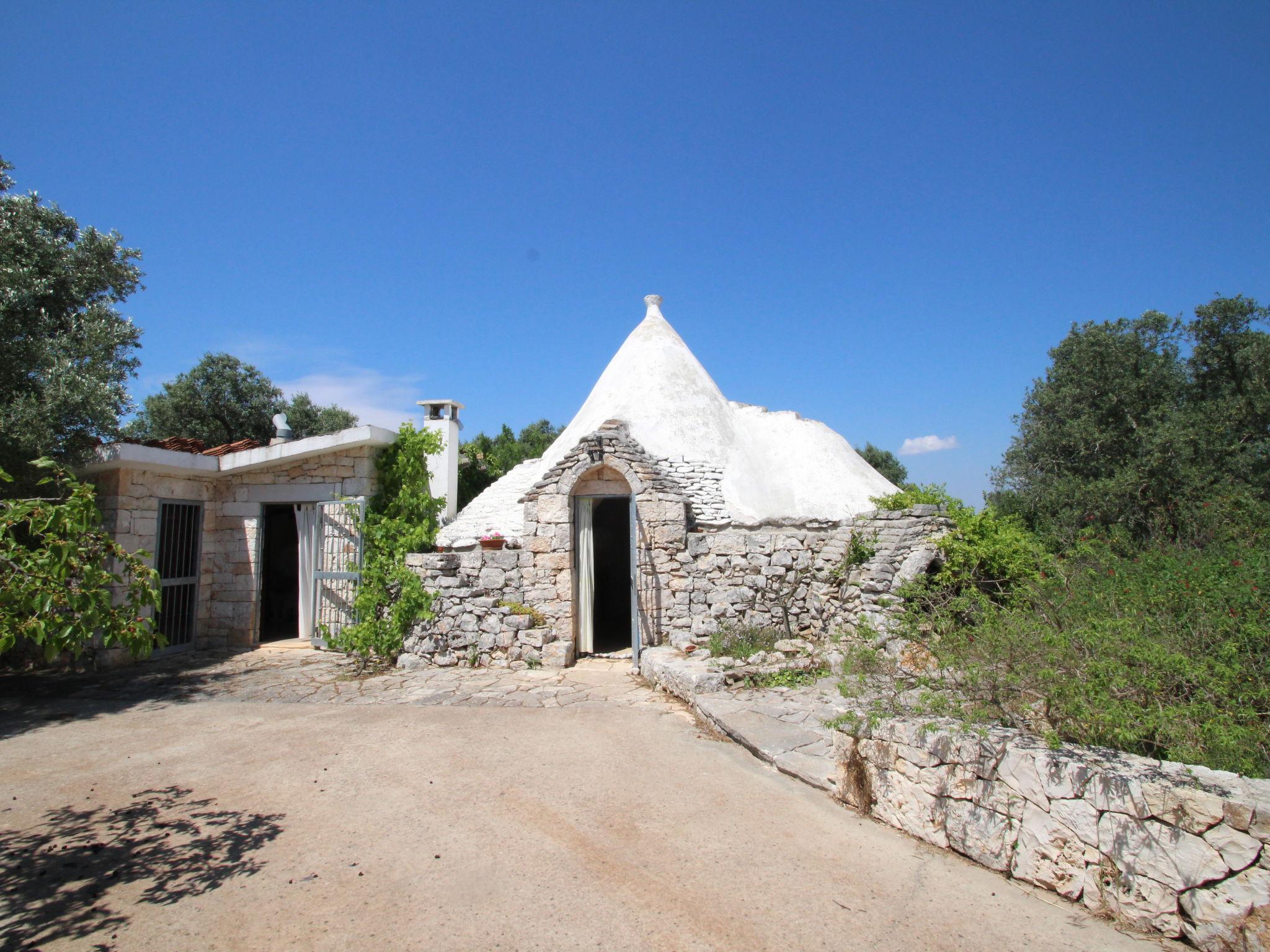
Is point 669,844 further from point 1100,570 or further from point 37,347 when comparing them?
point 37,347

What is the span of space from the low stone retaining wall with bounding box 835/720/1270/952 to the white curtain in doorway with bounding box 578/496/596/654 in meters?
5.64

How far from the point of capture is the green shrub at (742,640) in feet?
25.4

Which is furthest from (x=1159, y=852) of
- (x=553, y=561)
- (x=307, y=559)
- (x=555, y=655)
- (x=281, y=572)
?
(x=281, y=572)

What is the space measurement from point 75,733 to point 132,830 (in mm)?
2661

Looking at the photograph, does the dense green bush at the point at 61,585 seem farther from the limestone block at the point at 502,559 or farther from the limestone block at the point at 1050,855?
the limestone block at the point at 502,559

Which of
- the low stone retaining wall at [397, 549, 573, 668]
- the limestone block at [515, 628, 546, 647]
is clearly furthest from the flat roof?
the limestone block at [515, 628, 546, 647]

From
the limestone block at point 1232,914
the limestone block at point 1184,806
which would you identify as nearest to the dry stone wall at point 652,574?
the limestone block at point 1184,806

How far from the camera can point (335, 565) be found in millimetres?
9266

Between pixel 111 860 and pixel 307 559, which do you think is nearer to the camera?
pixel 111 860

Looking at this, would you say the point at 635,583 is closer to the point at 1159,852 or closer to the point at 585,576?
the point at 585,576

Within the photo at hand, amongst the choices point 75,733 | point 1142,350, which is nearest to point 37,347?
point 75,733

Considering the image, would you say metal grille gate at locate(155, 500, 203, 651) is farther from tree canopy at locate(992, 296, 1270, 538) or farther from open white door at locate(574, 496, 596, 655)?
tree canopy at locate(992, 296, 1270, 538)

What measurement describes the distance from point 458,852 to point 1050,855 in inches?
120

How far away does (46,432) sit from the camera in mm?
6855
